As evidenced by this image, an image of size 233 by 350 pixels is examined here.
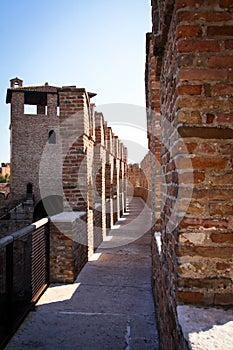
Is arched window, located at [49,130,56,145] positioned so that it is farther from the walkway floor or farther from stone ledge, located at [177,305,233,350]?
stone ledge, located at [177,305,233,350]

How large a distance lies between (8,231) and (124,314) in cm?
1467

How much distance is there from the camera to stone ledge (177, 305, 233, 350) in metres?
1.19

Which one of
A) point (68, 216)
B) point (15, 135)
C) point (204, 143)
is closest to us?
point (204, 143)

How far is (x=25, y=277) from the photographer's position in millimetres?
4125

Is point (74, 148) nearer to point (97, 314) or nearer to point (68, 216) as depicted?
point (68, 216)

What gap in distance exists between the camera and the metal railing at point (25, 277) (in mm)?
3215

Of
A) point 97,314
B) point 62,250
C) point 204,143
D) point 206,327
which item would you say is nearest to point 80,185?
point 62,250

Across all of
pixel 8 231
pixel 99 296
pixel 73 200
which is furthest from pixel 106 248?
pixel 8 231

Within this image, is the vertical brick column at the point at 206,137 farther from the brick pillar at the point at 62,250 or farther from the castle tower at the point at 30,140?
the castle tower at the point at 30,140

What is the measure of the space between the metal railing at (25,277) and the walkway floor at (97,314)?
123mm

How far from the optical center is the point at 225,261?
159 cm

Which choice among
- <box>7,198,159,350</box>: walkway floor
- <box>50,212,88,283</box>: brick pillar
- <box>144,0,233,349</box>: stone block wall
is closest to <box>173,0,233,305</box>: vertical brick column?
<box>144,0,233,349</box>: stone block wall

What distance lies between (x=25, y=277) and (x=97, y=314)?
119cm

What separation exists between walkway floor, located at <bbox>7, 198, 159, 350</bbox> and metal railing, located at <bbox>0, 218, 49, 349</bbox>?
0.12 meters
